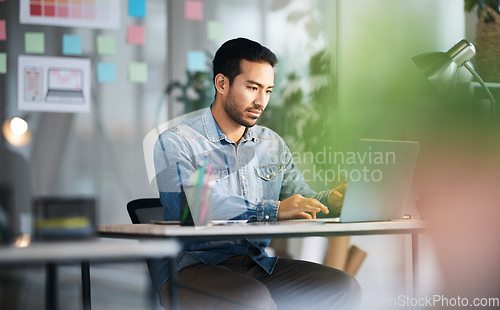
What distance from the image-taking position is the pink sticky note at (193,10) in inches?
133

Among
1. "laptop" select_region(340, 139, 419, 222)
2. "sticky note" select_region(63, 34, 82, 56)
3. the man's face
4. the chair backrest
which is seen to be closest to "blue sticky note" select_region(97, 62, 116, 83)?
"sticky note" select_region(63, 34, 82, 56)

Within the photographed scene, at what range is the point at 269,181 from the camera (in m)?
2.22

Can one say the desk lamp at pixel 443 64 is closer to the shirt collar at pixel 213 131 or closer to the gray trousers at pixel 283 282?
the shirt collar at pixel 213 131

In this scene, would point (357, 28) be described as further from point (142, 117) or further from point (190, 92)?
point (142, 117)

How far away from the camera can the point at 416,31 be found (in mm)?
3871

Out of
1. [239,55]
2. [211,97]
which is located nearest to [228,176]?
[239,55]

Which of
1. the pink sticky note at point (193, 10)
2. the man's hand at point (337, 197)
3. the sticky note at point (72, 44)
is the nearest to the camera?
the man's hand at point (337, 197)

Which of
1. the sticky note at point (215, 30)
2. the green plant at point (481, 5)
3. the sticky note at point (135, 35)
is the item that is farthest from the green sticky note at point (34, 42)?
the green plant at point (481, 5)

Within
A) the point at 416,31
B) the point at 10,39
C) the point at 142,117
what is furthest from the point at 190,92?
the point at 416,31

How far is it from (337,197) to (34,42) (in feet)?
6.51

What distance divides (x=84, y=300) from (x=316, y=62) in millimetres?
2276

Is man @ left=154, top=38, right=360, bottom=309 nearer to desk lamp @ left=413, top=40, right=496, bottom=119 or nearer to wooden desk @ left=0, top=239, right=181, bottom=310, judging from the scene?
wooden desk @ left=0, top=239, right=181, bottom=310

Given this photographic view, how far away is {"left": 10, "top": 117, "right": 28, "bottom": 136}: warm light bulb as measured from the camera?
10.1ft

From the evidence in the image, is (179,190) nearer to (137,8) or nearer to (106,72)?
(106,72)
